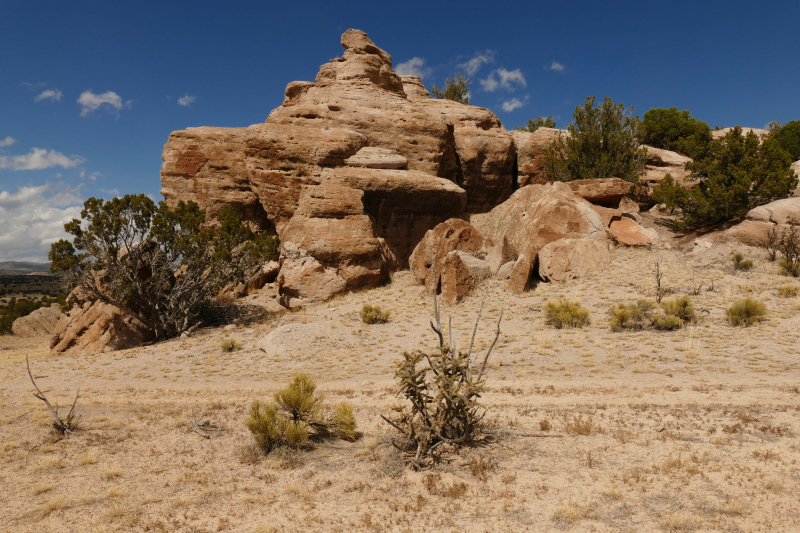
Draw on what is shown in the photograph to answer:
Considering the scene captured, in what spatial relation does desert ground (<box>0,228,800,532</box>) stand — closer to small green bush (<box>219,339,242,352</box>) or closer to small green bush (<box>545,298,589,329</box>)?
small green bush (<box>545,298,589,329</box>)

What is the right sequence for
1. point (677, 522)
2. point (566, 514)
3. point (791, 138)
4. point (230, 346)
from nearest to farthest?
point (677, 522)
point (566, 514)
point (230, 346)
point (791, 138)

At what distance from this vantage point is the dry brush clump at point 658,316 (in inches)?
533

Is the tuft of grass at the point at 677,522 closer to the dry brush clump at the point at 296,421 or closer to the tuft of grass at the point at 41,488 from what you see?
the dry brush clump at the point at 296,421

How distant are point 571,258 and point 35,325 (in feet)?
107

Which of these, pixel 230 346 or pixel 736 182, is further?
pixel 736 182

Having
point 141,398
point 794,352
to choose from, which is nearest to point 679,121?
point 794,352

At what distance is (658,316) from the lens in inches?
543

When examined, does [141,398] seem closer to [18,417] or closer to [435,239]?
[18,417]

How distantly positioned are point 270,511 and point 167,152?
23.1m

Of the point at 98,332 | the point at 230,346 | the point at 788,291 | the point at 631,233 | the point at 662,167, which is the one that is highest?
the point at 662,167

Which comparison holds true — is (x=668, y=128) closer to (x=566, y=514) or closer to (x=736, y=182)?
(x=736, y=182)

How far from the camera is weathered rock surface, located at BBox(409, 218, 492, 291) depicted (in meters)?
20.5

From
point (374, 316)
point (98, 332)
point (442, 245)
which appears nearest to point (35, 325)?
point (98, 332)

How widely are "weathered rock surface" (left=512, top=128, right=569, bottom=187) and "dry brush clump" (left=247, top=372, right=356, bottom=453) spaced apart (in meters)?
24.6
